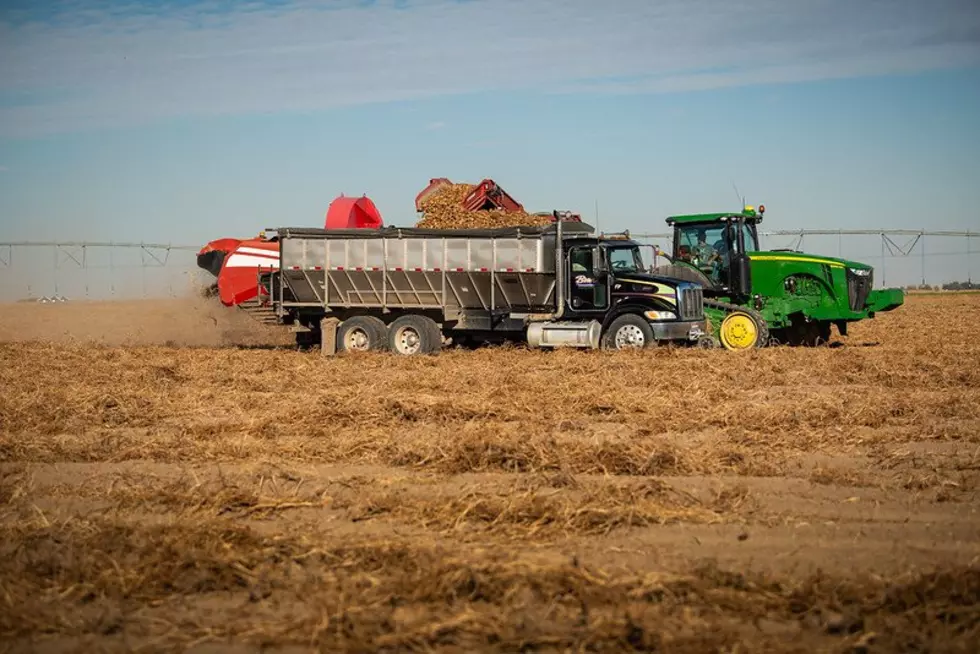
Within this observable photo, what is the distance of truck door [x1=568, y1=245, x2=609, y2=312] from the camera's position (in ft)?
66.0

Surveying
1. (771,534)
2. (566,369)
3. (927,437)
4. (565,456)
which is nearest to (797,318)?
(566,369)

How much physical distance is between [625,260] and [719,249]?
240cm

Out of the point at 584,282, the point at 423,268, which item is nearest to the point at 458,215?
the point at 423,268

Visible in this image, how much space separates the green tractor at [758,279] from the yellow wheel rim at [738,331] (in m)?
0.02

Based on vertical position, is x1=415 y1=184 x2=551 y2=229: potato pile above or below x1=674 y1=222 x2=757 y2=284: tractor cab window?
above

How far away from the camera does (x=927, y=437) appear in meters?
9.83

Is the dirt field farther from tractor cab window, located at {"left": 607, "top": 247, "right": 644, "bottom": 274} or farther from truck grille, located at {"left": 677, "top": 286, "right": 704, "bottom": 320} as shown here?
tractor cab window, located at {"left": 607, "top": 247, "right": 644, "bottom": 274}

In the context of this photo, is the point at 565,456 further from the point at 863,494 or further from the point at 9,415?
the point at 9,415

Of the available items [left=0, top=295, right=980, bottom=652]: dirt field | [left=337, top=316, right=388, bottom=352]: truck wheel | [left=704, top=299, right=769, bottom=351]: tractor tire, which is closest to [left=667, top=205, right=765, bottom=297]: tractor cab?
[left=704, top=299, right=769, bottom=351]: tractor tire

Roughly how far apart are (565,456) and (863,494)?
91.3 inches

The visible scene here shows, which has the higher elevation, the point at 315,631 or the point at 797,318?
the point at 797,318

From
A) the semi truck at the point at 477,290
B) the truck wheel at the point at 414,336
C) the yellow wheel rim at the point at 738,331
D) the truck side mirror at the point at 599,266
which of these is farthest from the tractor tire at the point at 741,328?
the truck wheel at the point at 414,336

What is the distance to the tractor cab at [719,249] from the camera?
70.1ft

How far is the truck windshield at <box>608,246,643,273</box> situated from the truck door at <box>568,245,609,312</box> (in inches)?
15.0
